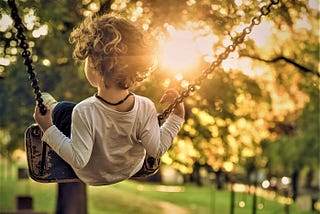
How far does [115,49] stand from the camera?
4121 millimetres

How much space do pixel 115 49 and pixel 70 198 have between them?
12676 mm

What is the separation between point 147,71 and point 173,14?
19.9ft

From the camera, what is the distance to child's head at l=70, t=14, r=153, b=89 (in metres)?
4.14

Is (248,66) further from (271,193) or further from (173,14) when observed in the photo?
(271,193)

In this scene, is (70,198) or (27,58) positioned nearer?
(27,58)

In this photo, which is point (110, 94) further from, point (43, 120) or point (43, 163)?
point (43, 163)

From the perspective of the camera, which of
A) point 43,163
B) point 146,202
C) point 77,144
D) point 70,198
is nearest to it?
point 77,144

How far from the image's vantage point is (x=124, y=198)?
102ft

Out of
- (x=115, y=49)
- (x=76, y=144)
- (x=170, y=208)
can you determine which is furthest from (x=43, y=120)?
(x=170, y=208)

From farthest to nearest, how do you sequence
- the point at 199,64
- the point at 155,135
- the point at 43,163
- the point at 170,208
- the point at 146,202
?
the point at 146,202 < the point at 170,208 < the point at 199,64 < the point at 43,163 < the point at 155,135

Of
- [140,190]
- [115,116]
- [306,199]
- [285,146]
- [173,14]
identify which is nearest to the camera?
[115,116]

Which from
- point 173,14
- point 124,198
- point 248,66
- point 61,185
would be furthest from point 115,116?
point 124,198

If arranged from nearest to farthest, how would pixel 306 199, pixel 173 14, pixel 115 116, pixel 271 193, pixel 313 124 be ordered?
pixel 115 116
pixel 173 14
pixel 306 199
pixel 313 124
pixel 271 193

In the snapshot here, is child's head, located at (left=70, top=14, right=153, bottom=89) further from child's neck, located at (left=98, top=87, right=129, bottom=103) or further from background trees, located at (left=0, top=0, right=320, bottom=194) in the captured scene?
background trees, located at (left=0, top=0, right=320, bottom=194)
